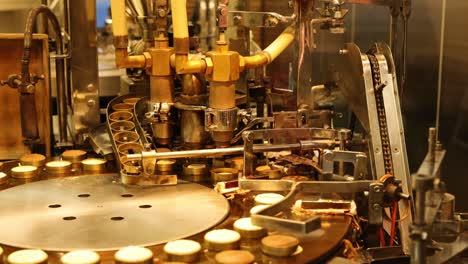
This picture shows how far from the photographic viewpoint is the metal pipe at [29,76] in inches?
80.3

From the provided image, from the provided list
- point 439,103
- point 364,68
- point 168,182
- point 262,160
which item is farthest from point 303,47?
point 439,103

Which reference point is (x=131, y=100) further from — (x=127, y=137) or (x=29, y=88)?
(x=29, y=88)

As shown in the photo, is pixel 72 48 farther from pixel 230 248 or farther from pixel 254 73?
pixel 230 248

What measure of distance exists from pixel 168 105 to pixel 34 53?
0.56 metres

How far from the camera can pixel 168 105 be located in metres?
2.03

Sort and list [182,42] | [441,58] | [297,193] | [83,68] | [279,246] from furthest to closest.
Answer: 1. [441,58]
2. [83,68]
3. [182,42]
4. [297,193]
5. [279,246]

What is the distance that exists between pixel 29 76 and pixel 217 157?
2.02 ft

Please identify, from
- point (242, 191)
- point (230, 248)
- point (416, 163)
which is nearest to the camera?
point (230, 248)

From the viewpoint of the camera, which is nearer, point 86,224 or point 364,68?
point 86,224

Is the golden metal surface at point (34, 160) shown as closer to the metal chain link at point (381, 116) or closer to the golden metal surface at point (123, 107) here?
the golden metal surface at point (123, 107)

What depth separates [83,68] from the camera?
7.89ft

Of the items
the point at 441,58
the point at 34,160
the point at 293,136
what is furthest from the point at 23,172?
the point at 441,58

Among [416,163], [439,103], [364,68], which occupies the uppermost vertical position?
[364,68]

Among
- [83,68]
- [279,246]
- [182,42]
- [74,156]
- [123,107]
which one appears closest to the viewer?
[279,246]
